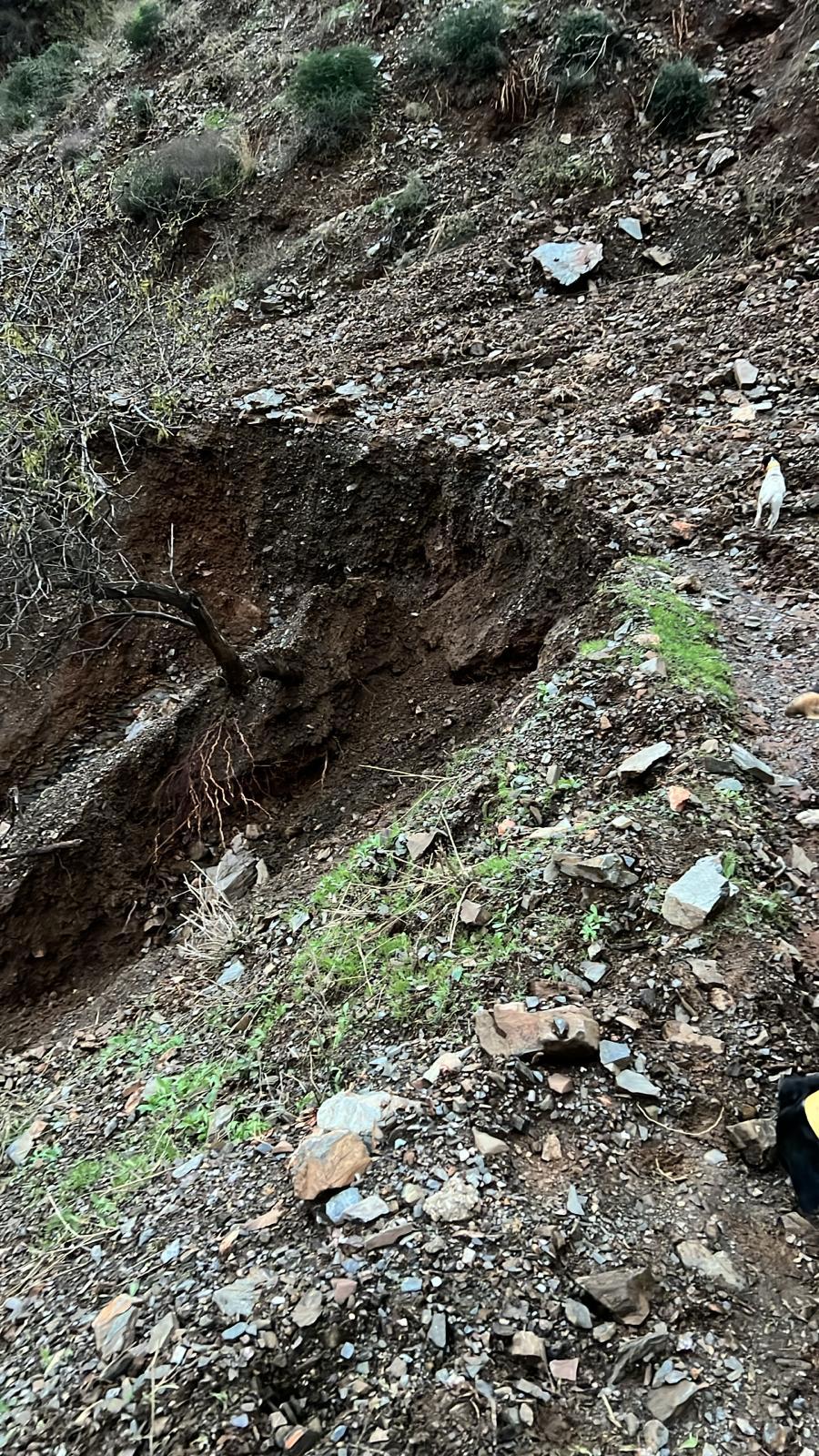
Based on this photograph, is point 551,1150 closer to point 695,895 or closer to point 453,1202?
point 453,1202

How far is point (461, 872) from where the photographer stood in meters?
2.84

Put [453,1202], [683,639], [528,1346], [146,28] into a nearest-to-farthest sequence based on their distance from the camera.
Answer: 1. [528,1346]
2. [453,1202]
3. [683,639]
4. [146,28]

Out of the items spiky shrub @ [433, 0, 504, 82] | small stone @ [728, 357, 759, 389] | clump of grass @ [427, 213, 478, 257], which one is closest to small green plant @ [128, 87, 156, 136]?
spiky shrub @ [433, 0, 504, 82]

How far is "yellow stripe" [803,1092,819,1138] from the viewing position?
6.15 feet

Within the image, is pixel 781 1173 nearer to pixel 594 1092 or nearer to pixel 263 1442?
pixel 594 1092

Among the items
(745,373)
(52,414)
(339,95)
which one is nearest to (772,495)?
(745,373)

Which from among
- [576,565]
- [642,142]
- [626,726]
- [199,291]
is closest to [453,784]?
[626,726]

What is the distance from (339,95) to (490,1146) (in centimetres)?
753

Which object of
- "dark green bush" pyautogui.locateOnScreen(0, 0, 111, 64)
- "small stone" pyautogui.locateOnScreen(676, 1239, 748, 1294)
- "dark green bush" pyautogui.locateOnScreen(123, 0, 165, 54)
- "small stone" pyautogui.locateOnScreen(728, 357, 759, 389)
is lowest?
"small stone" pyautogui.locateOnScreen(676, 1239, 748, 1294)

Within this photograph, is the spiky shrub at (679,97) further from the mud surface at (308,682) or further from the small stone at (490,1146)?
the small stone at (490,1146)

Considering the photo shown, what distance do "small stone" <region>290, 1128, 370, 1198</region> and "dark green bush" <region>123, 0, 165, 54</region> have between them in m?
11.2

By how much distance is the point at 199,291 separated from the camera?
6809 millimetres

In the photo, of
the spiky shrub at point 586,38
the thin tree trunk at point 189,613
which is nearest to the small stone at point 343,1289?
the thin tree trunk at point 189,613

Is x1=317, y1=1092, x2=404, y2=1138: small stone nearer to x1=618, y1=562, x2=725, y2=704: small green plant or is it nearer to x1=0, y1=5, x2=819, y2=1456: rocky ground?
x1=0, y1=5, x2=819, y2=1456: rocky ground
